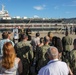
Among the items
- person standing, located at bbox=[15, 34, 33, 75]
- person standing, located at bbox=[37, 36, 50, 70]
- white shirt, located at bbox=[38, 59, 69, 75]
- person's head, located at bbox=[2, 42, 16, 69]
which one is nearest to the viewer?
white shirt, located at bbox=[38, 59, 69, 75]

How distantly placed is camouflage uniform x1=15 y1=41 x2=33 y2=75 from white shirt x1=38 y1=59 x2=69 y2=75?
4.63 meters

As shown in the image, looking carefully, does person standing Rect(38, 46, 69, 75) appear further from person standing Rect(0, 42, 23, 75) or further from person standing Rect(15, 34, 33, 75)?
person standing Rect(15, 34, 33, 75)

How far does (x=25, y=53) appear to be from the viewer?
32.9 ft

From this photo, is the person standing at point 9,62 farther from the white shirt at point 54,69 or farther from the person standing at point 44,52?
the person standing at point 44,52

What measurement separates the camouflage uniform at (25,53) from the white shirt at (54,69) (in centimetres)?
463

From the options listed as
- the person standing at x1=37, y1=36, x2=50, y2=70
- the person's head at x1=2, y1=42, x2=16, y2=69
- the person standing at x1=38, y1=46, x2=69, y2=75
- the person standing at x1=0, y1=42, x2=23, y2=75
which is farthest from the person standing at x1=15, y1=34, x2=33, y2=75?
the person standing at x1=38, y1=46, x2=69, y2=75

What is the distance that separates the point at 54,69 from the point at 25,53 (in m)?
5.13

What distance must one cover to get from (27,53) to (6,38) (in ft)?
5.33

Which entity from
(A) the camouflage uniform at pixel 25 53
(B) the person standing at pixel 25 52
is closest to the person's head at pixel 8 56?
(B) the person standing at pixel 25 52

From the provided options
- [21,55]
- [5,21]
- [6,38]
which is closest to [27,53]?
[21,55]

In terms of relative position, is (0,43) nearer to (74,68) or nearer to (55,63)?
(74,68)

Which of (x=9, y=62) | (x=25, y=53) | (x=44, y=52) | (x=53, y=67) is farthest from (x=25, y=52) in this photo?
(x=53, y=67)

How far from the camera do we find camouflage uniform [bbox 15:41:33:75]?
9719mm

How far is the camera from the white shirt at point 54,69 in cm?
489
